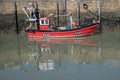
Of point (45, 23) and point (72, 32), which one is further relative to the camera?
point (45, 23)

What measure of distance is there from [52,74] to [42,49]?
4.68 meters

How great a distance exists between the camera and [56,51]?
15039 mm

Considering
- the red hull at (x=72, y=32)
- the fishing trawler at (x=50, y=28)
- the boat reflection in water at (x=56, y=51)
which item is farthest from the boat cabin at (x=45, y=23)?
the boat reflection in water at (x=56, y=51)

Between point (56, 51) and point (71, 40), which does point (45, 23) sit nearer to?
point (71, 40)

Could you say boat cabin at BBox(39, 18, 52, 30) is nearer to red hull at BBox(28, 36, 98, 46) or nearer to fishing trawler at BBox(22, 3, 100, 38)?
fishing trawler at BBox(22, 3, 100, 38)

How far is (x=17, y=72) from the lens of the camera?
11398 millimetres

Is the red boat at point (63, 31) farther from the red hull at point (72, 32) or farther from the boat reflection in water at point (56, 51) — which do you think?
the boat reflection in water at point (56, 51)

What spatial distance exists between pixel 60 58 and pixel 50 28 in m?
5.24

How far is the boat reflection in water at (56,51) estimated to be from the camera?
12656 millimetres

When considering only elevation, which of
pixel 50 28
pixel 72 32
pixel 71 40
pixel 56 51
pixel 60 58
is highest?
pixel 50 28

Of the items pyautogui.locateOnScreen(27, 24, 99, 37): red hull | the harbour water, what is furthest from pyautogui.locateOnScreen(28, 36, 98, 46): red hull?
pyautogui.locateOnScreen(27, 24, 99, 37): red hull

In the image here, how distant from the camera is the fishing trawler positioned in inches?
711

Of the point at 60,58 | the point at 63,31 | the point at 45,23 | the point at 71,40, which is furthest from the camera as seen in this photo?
the point at 45,23

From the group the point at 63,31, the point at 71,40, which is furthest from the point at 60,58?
the point at 63,31
